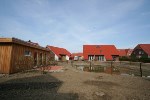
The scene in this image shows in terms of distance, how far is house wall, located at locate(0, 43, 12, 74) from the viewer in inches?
582

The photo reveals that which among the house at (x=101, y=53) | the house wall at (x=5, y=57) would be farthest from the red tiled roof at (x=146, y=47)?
the house wall at (x=5, y=57)

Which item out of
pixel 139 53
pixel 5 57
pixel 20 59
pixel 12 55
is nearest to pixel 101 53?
pixel 139 53

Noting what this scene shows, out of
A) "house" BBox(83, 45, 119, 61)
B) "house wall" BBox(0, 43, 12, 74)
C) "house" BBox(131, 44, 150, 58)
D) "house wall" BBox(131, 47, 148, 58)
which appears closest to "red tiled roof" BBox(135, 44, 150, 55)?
"house" BBox(131, 44, 150, 58)

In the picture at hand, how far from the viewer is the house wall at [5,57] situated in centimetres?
1479

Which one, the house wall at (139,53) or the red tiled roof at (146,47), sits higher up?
the red tiled roof at (146,47)

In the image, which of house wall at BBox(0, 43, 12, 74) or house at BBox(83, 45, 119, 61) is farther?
house at BBox(83, 45, 119, 61)

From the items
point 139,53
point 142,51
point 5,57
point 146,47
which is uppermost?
point 146,47

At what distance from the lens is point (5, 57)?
585 inches

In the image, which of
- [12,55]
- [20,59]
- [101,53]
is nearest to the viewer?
[12,55]

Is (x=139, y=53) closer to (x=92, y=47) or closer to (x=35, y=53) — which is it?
(x=92, y=47)

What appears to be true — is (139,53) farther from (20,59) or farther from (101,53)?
(20,59)

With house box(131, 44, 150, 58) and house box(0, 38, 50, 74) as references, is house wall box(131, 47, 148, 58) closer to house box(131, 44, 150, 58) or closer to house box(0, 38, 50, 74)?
house box(131, 44, 150, 58)

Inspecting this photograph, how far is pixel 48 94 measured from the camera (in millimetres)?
7922

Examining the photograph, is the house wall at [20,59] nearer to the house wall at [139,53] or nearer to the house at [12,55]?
the house at [12,55]
